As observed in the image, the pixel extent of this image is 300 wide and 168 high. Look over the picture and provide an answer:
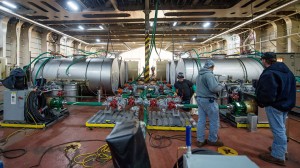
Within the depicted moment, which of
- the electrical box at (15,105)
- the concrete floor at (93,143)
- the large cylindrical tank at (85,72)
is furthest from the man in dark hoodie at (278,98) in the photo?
the large cylindrical tank at (85,72)

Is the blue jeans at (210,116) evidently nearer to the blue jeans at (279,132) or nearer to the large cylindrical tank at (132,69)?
the blue jeans at (279,132)

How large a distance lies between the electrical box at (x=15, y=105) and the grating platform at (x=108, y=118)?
5.06 ft

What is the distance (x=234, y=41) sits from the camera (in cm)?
1098

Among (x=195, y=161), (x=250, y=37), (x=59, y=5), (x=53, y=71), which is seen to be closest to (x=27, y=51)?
(x=53, y=71)

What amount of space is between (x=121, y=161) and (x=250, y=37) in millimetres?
10175

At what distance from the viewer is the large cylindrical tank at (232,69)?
271 inches

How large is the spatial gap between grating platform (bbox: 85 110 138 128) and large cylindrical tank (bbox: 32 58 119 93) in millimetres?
2490

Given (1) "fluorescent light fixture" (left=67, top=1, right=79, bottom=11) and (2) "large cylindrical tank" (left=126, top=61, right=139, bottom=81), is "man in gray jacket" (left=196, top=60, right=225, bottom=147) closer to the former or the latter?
(1) "fluorescent light fixture" (left=67, top=1, right=79, bottom=11)

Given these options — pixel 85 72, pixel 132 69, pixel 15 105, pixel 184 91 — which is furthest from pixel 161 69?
pixel 15 105

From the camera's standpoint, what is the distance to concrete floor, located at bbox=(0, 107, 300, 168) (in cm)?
269

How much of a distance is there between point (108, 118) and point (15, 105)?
2.15 metres

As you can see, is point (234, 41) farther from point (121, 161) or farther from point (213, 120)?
point (121, 161)

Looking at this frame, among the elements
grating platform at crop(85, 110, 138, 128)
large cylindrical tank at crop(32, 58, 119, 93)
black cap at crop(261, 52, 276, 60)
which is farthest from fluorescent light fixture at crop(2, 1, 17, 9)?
black cap at crop(261, 52, 276, 60)

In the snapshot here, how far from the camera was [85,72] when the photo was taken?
7.33 meters
